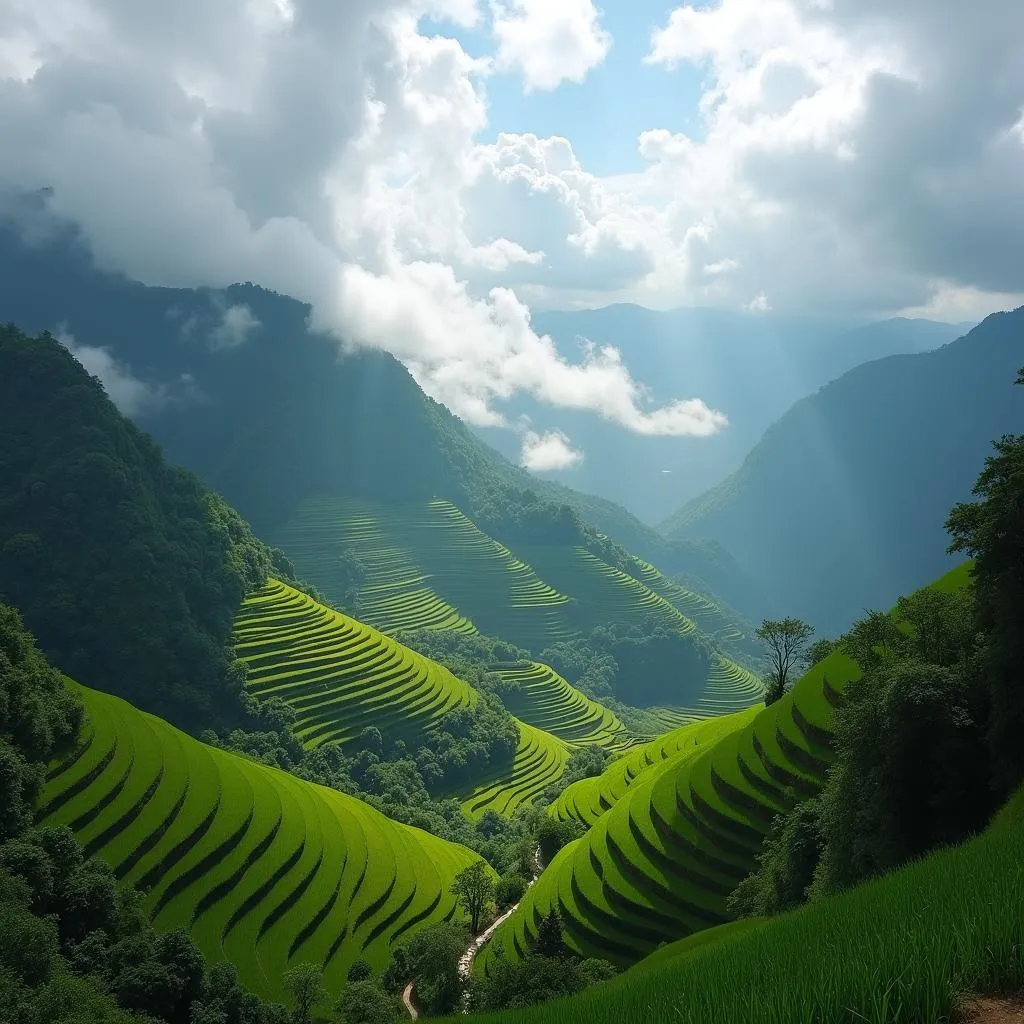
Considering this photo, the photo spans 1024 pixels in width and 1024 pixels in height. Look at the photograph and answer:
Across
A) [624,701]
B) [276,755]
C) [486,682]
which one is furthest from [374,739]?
[624,701]

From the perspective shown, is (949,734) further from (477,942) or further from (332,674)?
(332,674)

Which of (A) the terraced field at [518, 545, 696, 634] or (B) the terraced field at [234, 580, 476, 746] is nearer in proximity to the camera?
(B) the terraced field at [234, 580, 476, 746]

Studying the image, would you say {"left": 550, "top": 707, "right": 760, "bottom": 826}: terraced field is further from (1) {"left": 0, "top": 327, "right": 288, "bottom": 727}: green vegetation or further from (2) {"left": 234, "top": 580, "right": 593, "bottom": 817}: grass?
(1) {"left": 0, "top": 327, "right": 288, "bottom": 727}: green vegetation

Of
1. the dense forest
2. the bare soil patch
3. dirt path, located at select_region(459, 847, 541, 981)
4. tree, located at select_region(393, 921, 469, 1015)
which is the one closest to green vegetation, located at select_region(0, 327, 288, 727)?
dirt path, located at select_region(459, 847, 541, 981)

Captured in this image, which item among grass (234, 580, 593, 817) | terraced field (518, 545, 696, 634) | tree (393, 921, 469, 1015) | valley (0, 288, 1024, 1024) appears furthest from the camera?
terraced field (518, 545, 696, 634)

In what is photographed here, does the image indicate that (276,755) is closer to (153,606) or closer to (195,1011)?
(153,606)

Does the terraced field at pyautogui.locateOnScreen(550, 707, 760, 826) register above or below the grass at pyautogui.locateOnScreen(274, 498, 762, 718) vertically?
below
